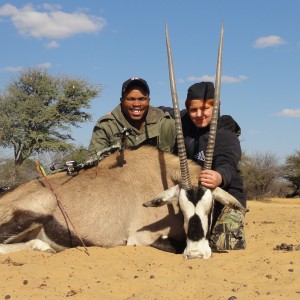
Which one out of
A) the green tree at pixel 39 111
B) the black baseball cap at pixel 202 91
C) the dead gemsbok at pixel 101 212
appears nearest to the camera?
the dead gemsbok at pixel 101 212

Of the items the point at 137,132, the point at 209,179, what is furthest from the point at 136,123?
the point at 209,179

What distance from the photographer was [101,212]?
4656 mm

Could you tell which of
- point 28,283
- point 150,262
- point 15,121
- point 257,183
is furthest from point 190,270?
point 257,183

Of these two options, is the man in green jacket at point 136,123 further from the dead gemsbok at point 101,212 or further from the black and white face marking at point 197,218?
the black and white face marking at point 197,218

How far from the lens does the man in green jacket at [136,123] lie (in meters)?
5.58

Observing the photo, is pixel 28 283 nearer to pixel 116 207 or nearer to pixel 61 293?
pixel 61 293

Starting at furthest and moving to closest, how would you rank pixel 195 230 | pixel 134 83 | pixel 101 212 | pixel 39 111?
pixel 39 111, pixel 134 83, pixel 101 212, pixel 195 230

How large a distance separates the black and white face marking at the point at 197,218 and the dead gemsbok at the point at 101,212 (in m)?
0.16

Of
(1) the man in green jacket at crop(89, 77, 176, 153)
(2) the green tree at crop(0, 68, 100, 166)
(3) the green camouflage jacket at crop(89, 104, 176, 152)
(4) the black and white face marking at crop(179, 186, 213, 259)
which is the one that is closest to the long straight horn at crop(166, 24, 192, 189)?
(4) the black and white face marking at crop(179, 186, 213, 259)

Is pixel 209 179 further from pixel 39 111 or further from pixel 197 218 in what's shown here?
pixel 39 111

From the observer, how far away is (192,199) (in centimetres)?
414

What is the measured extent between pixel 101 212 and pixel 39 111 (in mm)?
14736

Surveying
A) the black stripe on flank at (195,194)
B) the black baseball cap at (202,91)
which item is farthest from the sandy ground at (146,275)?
the black baseball cap at (202,91)

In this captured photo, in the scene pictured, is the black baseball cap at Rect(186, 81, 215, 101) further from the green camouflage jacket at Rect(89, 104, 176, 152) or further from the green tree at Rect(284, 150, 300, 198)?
the green tree at Rect(284, 150, 300, 198)
